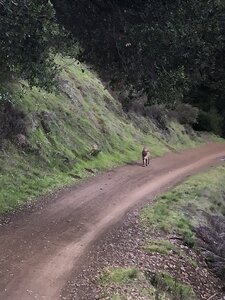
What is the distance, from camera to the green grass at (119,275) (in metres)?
10.8

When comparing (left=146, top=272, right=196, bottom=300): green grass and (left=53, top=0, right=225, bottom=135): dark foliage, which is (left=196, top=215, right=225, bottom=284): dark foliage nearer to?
(left=146, top=272, right=196, bottom=300): green grass

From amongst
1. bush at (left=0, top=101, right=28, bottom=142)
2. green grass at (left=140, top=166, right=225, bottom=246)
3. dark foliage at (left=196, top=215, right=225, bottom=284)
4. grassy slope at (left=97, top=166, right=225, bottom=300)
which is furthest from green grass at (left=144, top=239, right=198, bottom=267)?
bush at (left=0, top=101, right=28, bottom=142)

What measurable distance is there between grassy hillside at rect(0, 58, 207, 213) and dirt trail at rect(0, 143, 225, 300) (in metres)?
1.07

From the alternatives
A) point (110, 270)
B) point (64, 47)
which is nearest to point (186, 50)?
point (64, 47)

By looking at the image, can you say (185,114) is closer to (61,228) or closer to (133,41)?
(61,228)

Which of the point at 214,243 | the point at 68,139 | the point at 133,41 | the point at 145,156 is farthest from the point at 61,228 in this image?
the point at 145,156

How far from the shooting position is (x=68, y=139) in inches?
974

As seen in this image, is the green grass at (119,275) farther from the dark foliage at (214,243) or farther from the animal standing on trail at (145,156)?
the animal standing on trail at (145,156)

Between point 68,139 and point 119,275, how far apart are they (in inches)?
561

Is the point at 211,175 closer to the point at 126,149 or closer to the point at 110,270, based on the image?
the point at 126,149

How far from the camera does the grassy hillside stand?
18.6 meters

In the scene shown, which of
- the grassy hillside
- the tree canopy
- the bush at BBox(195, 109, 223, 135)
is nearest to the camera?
the tree canopy

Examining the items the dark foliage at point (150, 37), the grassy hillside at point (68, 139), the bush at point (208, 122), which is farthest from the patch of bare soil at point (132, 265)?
the bush at point (208, 122)

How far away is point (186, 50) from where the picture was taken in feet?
43.3
